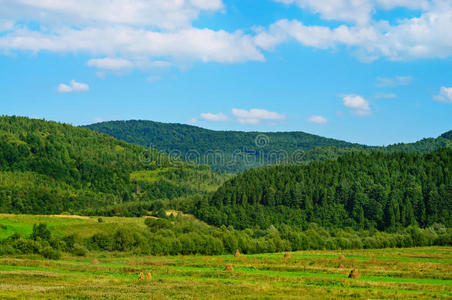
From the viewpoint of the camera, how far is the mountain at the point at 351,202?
17375cm

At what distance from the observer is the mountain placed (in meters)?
174

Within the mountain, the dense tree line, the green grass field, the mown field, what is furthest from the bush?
the mountain

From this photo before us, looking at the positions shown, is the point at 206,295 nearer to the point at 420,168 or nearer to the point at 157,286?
the point at 157,286

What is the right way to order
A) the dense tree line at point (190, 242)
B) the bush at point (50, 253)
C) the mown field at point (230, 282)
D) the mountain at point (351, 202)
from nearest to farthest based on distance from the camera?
the mown field at point (230, 282)
the bush at point (50, 253)
the dense tree line at point (190, 242)
the mountain at point (351, 202)

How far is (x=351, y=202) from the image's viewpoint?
18375 cm

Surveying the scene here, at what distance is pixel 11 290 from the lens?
1914 inches

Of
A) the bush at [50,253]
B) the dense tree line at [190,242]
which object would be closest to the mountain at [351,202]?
the dense tree line at [190,242]

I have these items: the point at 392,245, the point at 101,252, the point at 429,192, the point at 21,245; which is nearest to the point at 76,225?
the point at 101,252

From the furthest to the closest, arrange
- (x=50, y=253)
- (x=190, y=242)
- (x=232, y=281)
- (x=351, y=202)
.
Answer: (x=351, y=202)
(x=190, y=242)
(x=50, y=253)
(x=232, y=281)

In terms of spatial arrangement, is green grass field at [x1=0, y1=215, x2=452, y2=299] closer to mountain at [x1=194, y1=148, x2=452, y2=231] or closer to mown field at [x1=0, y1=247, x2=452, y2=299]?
mown field at [x1=0, y1=247, x2=452, y2=299]

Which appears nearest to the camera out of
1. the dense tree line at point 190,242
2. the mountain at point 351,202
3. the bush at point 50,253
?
the bush at point 50,253

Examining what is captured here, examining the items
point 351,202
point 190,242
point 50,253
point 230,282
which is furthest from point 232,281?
point 351,202

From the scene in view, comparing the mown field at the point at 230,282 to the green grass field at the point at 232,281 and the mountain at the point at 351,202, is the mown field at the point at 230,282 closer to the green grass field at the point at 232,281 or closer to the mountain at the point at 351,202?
the green grass field at the point at 232,281

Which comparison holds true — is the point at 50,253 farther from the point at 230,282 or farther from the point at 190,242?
the point at 230,282
